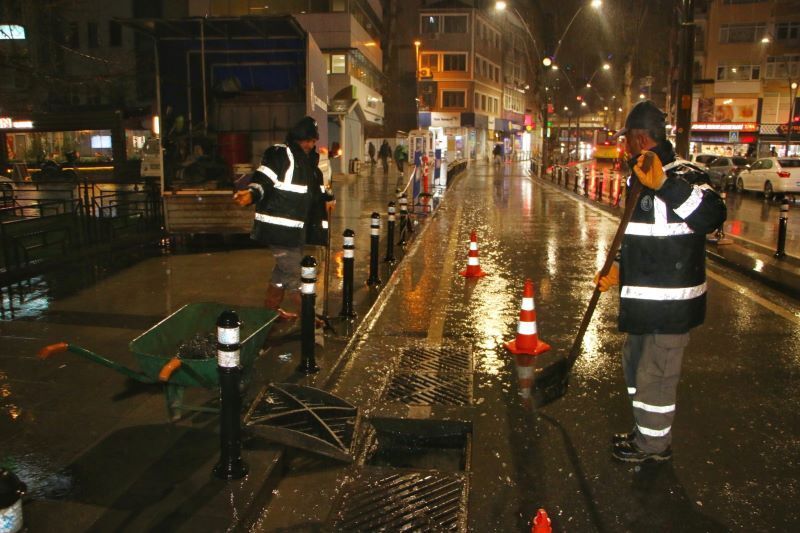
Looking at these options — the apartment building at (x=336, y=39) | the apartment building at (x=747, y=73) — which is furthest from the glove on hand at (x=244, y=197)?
the apartment building at (x=747, y=73)

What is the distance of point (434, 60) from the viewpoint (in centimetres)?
6994

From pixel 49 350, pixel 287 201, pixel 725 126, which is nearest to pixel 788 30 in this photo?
pixel 725 126

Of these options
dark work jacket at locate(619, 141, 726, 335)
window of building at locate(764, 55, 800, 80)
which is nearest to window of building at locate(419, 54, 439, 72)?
window of building at locate(764, 55, 800, 80)

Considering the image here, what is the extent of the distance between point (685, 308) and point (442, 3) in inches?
2772

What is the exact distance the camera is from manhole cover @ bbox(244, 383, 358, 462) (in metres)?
4.28

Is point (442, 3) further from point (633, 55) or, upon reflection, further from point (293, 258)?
point (293, 258)

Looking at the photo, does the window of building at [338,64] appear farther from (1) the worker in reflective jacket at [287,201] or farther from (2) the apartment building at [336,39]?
(1) the worker in reflective jacket at [287,201]

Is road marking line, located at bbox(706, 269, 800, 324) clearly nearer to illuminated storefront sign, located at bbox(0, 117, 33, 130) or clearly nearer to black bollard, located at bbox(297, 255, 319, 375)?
black bollard, located at bbox(297, 255, 319, 375)

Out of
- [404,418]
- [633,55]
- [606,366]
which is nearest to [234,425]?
[404,418]

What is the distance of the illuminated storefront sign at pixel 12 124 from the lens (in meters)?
32.8

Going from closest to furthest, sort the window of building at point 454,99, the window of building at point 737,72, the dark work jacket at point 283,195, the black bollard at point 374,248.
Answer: the dark work jacket at point 283,195
the black bollard at point 374,248
the window of building at point 737,72
the window of building at point 454,99

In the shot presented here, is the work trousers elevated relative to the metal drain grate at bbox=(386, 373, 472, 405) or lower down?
elevated

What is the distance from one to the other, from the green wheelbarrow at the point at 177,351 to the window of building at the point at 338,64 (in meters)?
35.2

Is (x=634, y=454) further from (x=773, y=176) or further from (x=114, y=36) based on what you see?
(x=114, y=36)
